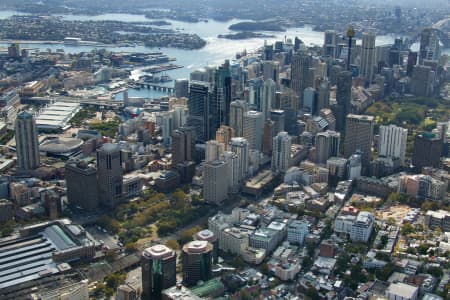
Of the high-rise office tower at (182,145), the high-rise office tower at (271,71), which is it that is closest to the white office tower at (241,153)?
the high-rise office tower at (182,145)

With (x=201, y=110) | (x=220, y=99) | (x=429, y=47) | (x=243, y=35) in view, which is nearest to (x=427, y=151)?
(x=220, y=99)

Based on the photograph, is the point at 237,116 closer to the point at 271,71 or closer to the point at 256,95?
the point at 256,95

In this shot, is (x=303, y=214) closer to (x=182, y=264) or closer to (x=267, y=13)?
(x=182, y=264)

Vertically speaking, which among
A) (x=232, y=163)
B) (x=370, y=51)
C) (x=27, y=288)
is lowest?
(x=27, y=288)

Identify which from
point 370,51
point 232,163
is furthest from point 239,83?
point 232,163

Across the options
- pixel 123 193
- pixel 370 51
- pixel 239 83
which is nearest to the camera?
pixel 123 193

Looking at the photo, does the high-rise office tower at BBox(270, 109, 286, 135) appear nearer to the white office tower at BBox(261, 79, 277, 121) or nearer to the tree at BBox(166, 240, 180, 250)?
the white office tower at BBox(261, 79, 277, 121)
